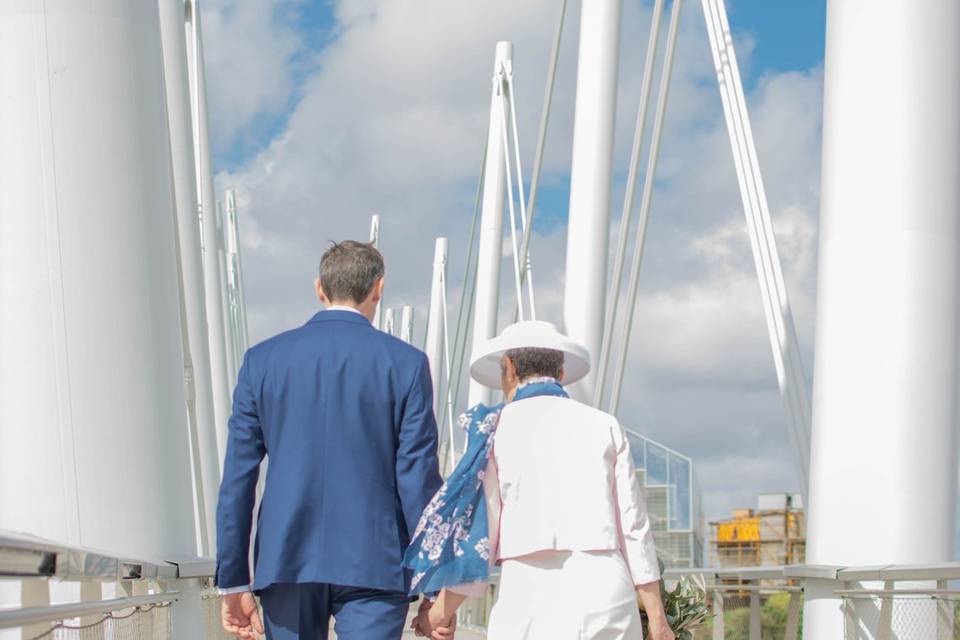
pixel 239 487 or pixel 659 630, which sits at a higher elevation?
pixel 239 487

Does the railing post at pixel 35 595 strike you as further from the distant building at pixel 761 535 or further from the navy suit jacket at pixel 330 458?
the distant building at pixel 761 535

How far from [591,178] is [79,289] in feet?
32.4

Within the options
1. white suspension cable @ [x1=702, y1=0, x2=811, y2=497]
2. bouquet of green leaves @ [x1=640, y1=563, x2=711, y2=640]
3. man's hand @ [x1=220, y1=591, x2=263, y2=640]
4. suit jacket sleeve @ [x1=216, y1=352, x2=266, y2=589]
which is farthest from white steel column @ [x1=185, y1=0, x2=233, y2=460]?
man's hand @ [x1=220, y1=591, x2=263, y2=640]

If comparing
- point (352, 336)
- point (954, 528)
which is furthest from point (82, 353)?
point (954, 528)

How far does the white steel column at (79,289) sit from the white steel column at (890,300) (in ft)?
9.30

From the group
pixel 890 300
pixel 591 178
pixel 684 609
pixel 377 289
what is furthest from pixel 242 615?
pixel 591 178

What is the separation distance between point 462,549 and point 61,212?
1538mm

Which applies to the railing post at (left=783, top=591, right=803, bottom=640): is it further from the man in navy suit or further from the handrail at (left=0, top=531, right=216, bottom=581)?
the handrail at (left=0, top=531, right=216, bottom=581)

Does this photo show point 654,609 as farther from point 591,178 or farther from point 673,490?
point 673,490

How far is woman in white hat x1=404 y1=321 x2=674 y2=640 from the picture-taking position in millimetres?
4223

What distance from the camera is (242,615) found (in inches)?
173

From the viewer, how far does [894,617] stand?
5.75 metres

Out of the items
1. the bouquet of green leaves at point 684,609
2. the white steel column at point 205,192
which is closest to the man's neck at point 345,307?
the bouquet of green leaves at point 684,609

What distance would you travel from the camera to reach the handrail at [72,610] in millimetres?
2496
